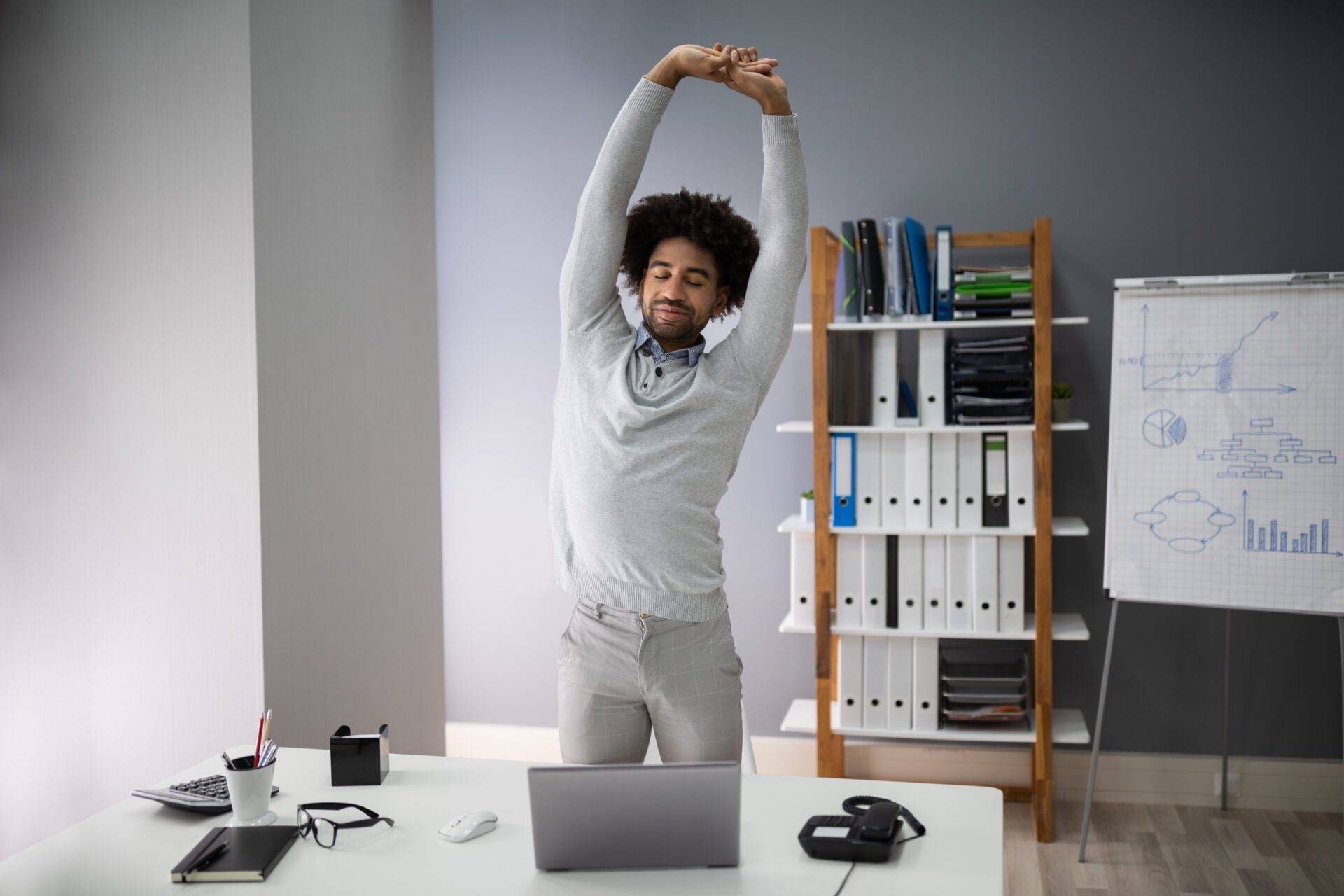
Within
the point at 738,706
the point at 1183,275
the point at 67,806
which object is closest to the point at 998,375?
the point at 1183,275

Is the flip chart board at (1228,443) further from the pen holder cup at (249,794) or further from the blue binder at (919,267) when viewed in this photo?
the pen holder cup at (249,794)

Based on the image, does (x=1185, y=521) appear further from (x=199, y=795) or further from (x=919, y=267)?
(x=199, y=795)

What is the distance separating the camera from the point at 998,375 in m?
3.14

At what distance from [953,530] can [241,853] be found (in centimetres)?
232

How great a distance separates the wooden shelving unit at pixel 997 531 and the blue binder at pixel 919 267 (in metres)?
0.07

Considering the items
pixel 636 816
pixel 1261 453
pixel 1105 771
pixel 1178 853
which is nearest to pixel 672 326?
pixel 636 816

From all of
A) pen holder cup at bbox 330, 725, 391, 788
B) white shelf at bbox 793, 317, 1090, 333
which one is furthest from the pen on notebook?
white shelf at bbox 793, 317, 1090, 333

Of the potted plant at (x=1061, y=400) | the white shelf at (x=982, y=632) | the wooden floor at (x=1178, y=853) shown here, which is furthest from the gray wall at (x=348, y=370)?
the potted plant at (x=1061, y=400)

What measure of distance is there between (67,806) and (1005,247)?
3005 millimetres

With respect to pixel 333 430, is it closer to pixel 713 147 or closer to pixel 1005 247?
pixel 713 147

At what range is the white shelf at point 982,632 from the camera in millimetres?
3111

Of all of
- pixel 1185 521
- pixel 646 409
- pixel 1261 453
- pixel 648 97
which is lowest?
pixel 1185 521

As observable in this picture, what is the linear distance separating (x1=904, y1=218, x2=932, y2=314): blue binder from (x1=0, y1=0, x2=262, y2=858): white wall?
6.11 feet

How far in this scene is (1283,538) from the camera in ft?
9.14
